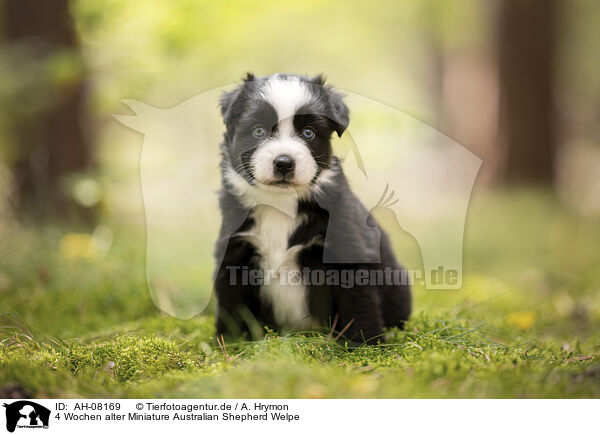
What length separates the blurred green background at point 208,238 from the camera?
245cm

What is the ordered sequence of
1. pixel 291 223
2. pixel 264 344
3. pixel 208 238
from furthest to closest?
pixel 208 238
pixel 291 223
pixel 264 344

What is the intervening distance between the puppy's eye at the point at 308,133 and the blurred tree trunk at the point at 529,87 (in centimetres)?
700

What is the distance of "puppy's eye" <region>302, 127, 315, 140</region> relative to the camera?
3000mm

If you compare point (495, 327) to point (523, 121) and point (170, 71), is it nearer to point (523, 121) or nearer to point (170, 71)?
point (170, 71)

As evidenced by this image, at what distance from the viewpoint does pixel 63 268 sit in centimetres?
450

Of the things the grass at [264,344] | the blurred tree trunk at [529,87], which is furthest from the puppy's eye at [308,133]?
the blurred tree trunk at [529,87]

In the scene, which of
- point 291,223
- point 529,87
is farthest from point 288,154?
point 529,87

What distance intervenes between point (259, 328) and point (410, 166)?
250cm

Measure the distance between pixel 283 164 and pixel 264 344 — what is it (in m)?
0.97

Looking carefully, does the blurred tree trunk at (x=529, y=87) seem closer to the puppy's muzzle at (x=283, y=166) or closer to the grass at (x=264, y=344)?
the grass at (x=264, y=344)

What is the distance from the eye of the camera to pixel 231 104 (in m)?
3.08

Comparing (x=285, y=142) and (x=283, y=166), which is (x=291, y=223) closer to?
(x=283, y=166)
